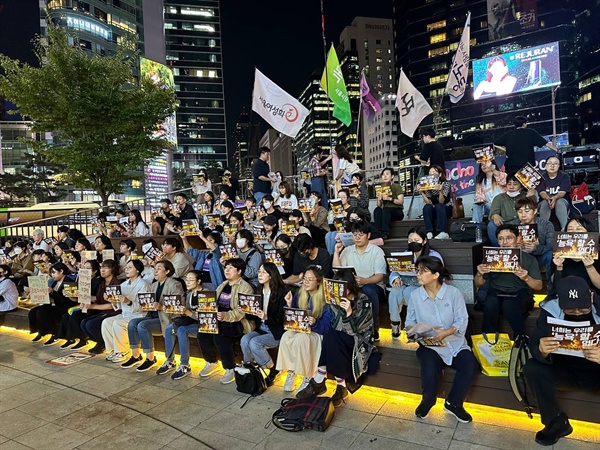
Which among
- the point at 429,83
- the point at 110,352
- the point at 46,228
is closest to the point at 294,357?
the point at 110,352

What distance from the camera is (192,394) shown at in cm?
484

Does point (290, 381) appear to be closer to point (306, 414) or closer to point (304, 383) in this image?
point (304, 383)

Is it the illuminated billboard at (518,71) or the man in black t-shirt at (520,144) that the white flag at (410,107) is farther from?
the illuminated billboard at (518,71)

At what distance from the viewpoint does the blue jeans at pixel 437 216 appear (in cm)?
677

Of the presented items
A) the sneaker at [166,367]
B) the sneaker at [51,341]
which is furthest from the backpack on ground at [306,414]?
the sneaker at [51,341]

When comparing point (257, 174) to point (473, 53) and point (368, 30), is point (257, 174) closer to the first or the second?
point (473, 53)

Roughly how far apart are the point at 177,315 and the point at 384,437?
343 centimetres

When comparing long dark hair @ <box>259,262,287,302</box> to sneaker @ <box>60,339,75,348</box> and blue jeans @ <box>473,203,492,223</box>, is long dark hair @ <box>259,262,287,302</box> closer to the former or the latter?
blue jeans @ <box>473,203,492,223</box>

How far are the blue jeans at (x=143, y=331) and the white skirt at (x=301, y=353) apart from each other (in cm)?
237

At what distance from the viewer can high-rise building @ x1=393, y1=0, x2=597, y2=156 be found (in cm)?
5557

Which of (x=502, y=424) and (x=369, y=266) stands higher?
(x=369, y=266)

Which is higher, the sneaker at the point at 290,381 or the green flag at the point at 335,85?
the green flag at the point at 335,85

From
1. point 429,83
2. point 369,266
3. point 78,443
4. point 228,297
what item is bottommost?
point 78,443

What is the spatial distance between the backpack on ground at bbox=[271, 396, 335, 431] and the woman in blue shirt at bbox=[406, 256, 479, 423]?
89 centimetres
